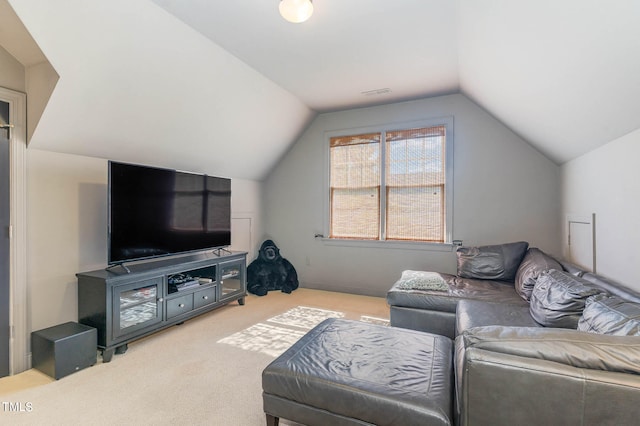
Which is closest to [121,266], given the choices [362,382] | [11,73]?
[11,73]

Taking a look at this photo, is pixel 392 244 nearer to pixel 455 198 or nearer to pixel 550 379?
pixel 455 198

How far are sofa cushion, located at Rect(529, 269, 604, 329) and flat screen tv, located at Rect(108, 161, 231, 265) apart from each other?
10.9 feet

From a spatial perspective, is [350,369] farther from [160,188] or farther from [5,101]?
[5,101]

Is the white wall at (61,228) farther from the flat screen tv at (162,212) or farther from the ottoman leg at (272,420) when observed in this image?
the ottoman leg at (272,420)

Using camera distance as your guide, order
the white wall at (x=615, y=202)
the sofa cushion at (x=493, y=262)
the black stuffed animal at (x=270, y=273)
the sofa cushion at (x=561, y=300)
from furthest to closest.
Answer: the black stuffed animal at (x=270, y=273) < the sofa cushion at (x=493, y=262) < the white wall at (x=615, y=202) < the sofa cushion at (x=561, y=300)

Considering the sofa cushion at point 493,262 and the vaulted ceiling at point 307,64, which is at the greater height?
the vaulted ceiling at point 307,64

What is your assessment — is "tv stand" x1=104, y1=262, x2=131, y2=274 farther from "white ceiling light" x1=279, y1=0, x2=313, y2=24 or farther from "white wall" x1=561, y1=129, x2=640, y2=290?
"white wall" x1=561, y1=129, x2=640, y2=290

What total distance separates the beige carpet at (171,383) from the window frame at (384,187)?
4.12ft

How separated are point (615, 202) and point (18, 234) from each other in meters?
4.52

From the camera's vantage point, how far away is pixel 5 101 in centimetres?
233

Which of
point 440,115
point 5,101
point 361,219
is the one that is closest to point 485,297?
point 361,219

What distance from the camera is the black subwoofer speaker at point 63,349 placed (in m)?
2.21
